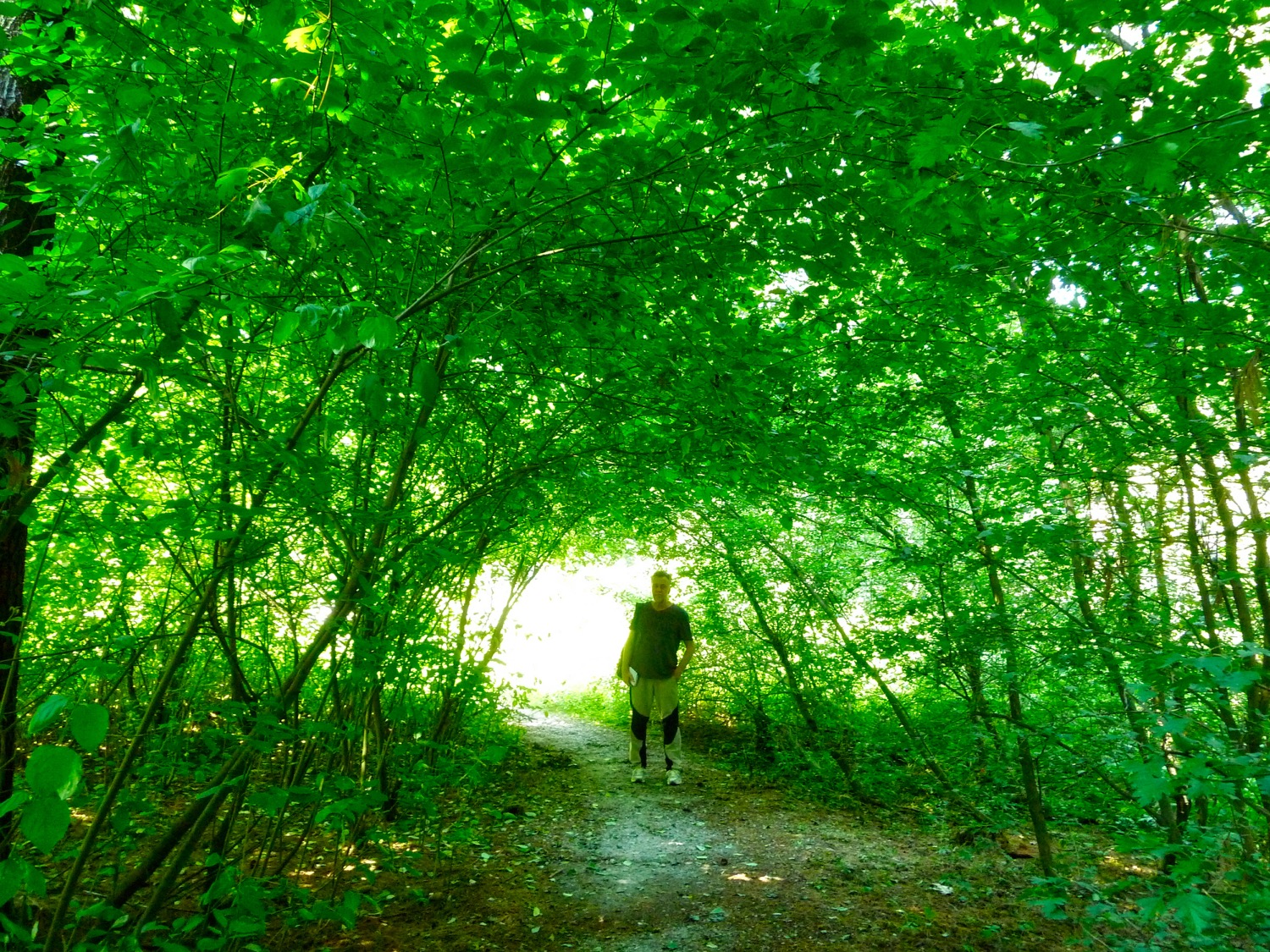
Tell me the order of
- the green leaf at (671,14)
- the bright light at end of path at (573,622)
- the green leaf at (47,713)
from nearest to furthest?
the green leaf at (47,713)
the green leaf at (671,14)
the bright light at end of path at (573,622)

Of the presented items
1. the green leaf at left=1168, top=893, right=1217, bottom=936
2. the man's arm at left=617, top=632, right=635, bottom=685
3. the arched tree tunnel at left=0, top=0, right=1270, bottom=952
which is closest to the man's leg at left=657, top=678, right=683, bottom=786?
the man's arm at left=617, top=632, right=635, bottom=685

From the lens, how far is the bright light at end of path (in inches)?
264

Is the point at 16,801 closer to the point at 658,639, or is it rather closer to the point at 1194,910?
the point at 1194,910

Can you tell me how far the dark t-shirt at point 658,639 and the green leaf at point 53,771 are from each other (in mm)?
6164

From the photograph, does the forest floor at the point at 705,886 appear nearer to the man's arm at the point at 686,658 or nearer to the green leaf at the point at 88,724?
the man's arm at the point at 686,658

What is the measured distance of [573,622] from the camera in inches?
398

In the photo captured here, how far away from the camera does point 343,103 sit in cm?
205

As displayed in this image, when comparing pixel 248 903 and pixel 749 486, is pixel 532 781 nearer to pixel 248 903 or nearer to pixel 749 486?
pixel 749 486

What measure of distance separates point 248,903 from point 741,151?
2.74m

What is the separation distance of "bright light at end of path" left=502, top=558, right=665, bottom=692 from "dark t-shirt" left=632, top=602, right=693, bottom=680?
0.87m

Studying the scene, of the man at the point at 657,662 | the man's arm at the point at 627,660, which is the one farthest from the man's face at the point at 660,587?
the man's arm at the point at 627,660

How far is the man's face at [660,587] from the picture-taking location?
23.0 feet

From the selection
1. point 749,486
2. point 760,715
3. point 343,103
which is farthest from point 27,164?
point 760,715

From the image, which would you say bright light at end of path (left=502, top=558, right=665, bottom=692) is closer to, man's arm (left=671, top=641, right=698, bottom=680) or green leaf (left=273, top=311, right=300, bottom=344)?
man's arm (left=671, top=641, right=698, bottom=680)
